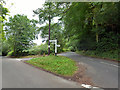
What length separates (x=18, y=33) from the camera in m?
17.2

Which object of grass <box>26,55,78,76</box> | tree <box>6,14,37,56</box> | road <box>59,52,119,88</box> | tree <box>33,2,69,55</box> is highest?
tree <box>33,2,69,55</box>

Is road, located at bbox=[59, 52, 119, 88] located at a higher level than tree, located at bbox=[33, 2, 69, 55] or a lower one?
lower

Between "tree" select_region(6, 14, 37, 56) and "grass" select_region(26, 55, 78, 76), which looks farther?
"tree" select_region(6, 14, 37, 56)

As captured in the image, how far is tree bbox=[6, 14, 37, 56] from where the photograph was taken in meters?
16.5

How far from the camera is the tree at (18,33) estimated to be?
54.3ft

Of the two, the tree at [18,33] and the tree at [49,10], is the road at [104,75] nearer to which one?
the tree at [49,10]

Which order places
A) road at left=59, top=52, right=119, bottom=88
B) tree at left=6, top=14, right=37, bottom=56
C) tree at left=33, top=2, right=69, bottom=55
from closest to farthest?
road at left=59, top=52, right=119, bottom=88
tree at left=33, top=2, right=69, bottom=55
tree at left=6, top=14, right=37, bottom=56

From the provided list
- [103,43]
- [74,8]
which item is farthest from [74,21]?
[103,43]

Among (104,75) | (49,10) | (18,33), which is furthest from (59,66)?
(18,33)

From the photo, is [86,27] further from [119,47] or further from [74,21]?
[119,47]

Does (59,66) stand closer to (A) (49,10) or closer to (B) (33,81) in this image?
(B) (33,81)

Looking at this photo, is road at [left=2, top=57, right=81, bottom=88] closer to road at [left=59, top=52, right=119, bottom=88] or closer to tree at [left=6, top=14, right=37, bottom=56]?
road at [left=59, top=52, right=119, bottom=88]

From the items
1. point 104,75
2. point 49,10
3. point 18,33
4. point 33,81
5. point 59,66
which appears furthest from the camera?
point 18,33

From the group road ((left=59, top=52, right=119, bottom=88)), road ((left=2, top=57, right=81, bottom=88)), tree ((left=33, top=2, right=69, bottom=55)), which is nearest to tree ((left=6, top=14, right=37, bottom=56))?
tree ((left=33, top=2, right=69, bottom=55))
